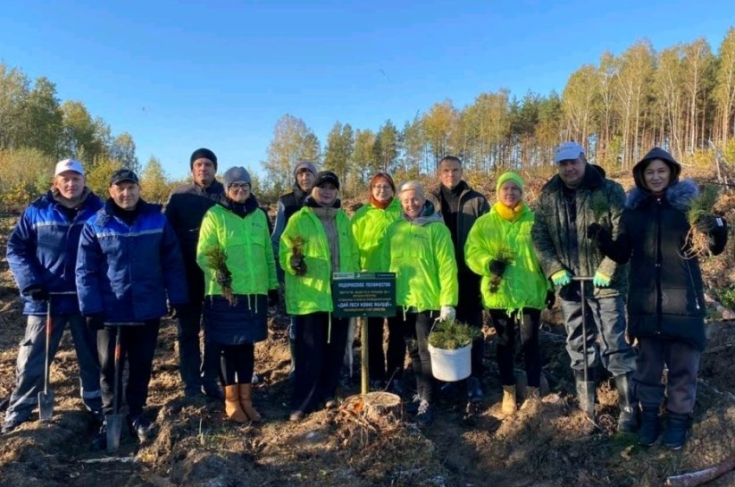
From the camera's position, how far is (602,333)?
456 centimetres

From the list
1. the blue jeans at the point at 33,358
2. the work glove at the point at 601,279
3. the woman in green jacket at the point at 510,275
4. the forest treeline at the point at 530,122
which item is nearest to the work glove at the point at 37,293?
the blue jeans at the point at 33,358

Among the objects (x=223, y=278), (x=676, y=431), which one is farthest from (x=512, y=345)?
(x=223, y=278)

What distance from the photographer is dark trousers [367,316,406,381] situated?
540 cm

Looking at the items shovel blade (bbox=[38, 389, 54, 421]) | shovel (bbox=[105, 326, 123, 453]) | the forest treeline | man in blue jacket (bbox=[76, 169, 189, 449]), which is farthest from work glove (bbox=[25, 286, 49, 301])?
the forest treeline

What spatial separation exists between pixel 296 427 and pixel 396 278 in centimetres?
157

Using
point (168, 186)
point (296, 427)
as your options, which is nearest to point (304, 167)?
point (296, 427)

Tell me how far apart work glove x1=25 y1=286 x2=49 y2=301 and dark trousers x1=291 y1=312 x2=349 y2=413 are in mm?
2167

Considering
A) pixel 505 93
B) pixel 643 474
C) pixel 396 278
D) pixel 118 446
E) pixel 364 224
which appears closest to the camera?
pixel 643 474

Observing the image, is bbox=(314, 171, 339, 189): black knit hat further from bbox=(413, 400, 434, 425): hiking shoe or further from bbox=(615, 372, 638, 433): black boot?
bbox=(615, 372, 638, 433): black boot

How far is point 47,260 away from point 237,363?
189 cm

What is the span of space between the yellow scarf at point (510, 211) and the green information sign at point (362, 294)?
117 cm

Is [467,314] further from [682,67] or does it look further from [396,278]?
[682,67]

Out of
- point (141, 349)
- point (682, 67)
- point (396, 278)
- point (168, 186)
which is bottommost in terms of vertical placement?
point (141, 349)

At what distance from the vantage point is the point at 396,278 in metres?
4.89
